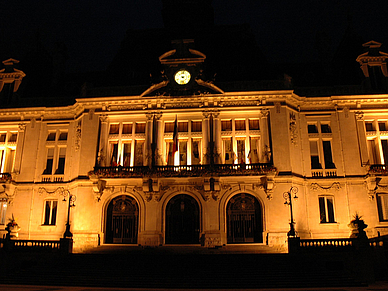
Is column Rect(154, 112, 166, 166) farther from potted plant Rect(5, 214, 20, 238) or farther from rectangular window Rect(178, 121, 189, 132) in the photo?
potted plant Rect(5, 214, 20, 238)

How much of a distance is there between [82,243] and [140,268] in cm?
819

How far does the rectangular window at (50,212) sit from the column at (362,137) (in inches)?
970

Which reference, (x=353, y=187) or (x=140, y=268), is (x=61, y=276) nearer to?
(x=140, y=268)

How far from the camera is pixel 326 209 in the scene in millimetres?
29109


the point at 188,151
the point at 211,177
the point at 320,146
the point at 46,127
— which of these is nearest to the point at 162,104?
the point at 188,151

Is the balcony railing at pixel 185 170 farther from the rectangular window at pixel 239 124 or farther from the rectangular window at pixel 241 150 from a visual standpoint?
the rectangular window at pixel 239 124

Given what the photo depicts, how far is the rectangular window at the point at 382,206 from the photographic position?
28.6m

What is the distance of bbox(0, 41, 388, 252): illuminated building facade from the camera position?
91.7 ft

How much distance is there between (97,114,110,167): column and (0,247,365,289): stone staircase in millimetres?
8254

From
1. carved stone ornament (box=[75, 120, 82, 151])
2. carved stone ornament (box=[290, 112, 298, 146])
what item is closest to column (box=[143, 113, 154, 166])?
carved stone ornament (box=[75, 120, 82, 151])

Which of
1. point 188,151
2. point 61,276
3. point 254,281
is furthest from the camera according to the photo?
point 188,151

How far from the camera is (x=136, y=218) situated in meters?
28.8

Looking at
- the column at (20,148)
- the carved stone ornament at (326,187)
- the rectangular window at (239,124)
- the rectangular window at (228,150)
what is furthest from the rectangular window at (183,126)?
the column at (20,148)

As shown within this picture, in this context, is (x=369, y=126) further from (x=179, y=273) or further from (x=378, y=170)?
(x=179, y=273)
